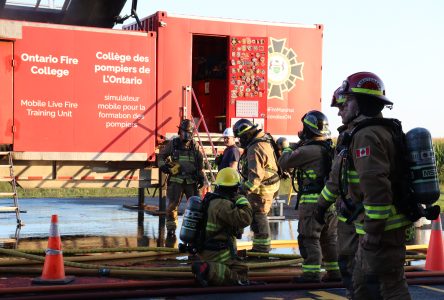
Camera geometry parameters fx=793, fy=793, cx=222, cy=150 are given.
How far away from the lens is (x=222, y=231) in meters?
7.58

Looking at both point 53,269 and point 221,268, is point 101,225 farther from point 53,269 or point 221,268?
point 221,268

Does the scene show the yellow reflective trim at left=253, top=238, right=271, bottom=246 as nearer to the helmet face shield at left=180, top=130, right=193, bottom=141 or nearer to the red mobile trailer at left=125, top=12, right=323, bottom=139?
the helmet face shield at left=180, top=130, right=193, bottom=141

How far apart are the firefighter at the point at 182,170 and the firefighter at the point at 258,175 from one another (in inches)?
84.8

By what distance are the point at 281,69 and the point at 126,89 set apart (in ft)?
10.4

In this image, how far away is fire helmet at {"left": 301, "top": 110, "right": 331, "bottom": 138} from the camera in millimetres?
8180

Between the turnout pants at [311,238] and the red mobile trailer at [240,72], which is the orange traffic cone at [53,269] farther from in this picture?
the red mobile trailer at [240,72]

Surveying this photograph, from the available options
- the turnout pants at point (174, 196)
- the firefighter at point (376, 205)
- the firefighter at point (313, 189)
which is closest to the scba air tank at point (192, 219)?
the firefighter at point (313, 189)

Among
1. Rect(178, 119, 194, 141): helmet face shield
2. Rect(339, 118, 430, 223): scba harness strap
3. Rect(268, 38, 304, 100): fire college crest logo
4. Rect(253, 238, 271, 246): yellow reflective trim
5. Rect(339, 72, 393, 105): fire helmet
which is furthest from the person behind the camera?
Rect(268, 38, 304, 100): fire college crest logo

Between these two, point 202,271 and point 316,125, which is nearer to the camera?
point 202,271

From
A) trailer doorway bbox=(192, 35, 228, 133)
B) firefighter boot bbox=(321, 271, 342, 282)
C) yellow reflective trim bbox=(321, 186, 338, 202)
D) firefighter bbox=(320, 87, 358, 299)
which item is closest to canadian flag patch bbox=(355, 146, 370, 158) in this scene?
firefighter bbox=(320, 87, 358, 299)

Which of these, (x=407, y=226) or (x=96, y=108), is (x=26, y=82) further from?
(x=407, y=226)

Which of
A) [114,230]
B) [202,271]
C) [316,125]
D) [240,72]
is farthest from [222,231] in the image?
[240,72]

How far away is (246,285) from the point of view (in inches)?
302

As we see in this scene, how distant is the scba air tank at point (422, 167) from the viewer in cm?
496
